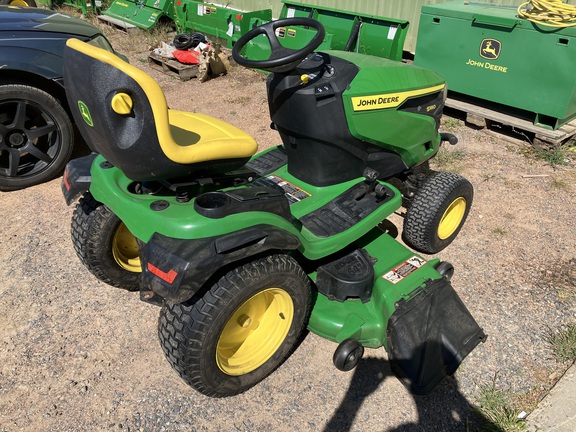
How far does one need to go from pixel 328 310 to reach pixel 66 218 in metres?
2.30

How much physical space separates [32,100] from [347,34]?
3.98m

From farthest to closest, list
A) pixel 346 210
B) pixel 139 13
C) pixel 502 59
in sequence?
1. pixel 139 13
2. pixel 502 59
3. pixel 346 210

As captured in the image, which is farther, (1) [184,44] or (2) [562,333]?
(1) [184,44]

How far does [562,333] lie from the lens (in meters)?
2.76

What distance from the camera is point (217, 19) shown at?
764 cm

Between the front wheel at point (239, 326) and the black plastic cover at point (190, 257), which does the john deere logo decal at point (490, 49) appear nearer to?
the front wheel at point (239, 326)

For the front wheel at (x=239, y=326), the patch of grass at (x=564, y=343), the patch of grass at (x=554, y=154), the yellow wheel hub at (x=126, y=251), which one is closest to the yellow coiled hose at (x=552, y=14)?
the patch of grass at (x=554, y=154)

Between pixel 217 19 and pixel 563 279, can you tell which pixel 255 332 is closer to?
pixel 563 279

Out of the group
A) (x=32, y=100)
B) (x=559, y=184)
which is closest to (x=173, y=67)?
(x=32, y=100)

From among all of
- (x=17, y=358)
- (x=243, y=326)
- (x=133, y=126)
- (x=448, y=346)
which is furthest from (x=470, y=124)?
(x=17, y=358)

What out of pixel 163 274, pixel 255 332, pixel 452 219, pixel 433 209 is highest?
pixel 163 274

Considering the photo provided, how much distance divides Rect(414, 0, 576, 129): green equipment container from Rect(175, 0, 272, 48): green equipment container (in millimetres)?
2782

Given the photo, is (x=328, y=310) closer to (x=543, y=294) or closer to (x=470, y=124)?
(x=543, y=294)

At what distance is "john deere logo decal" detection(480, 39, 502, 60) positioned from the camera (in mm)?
4746
